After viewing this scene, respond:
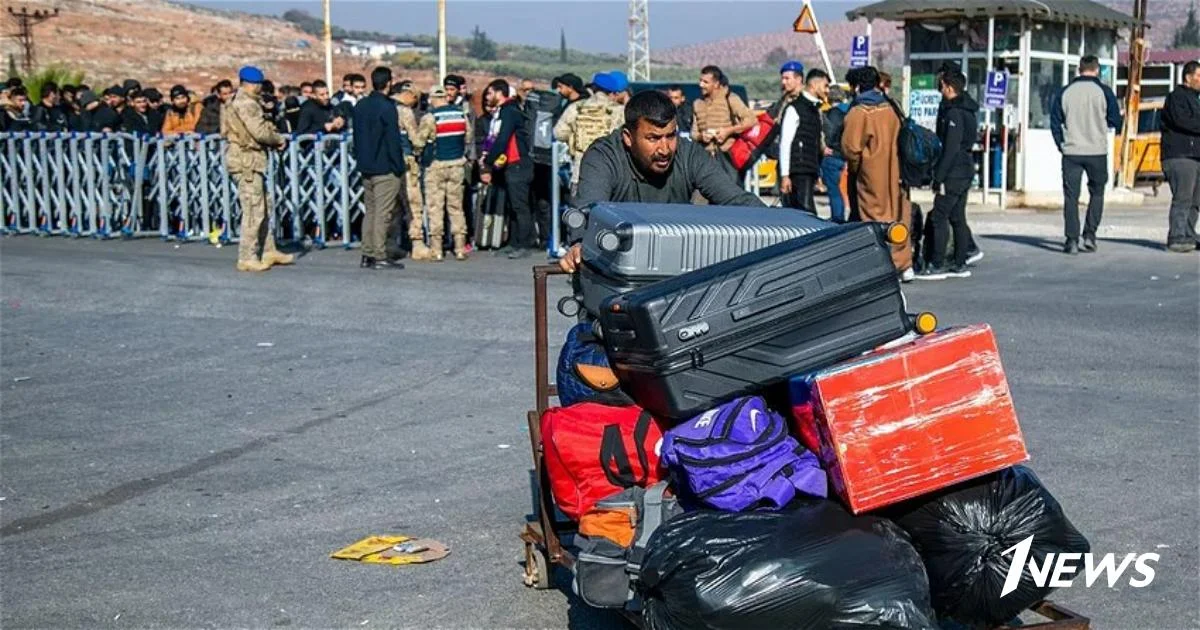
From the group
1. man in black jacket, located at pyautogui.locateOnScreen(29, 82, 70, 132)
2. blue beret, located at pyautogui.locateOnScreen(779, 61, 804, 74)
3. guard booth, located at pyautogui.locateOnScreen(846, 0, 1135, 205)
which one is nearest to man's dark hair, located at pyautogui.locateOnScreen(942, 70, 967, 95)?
blue beret, located at pyautogui.locateOnScreen(779, 61, 804, 74)

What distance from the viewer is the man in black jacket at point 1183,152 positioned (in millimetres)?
16047

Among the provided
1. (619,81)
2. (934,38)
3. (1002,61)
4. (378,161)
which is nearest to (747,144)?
(619,81)

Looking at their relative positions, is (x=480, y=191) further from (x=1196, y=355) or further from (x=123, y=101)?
(x=1196, y=355)

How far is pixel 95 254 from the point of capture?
18375 millimetres

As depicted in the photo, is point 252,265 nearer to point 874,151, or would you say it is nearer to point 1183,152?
point 874,151

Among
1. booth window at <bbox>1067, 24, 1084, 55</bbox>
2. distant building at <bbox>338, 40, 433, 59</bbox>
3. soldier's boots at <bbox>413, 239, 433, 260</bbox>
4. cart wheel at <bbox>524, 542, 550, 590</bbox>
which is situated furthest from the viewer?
distant building at <bbox>338, 40, 433, 59</bbox>

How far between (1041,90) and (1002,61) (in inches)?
38.2

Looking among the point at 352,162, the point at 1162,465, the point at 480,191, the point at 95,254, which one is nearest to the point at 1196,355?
the point at 1162,465

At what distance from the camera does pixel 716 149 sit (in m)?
16.5

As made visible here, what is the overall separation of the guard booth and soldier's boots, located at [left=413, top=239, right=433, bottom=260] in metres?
8.89

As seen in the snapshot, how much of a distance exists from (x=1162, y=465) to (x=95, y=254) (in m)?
13.8

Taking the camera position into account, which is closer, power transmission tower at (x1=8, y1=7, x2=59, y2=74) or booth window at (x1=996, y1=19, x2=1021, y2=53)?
booth window at (x1=996, y1=19, x2=1021, y2=53)

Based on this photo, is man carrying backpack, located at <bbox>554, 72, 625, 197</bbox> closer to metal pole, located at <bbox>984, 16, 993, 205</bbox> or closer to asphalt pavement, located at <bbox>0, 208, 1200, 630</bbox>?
asphalt pavement, located at <bbox>0, 208, 1200, 630</bbox>

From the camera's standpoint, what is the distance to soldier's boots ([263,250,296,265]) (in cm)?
1657
